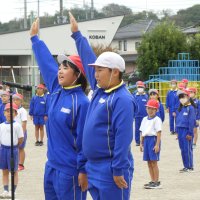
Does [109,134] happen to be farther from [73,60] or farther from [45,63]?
[45,63]

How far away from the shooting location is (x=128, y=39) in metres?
84.4

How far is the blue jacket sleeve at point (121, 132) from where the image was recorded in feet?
19.5

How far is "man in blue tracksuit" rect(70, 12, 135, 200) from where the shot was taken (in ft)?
19.6

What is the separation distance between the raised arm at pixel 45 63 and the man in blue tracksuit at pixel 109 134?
35.9 inches

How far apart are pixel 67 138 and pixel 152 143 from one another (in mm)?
6492

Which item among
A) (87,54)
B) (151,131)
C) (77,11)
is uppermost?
(77,11)

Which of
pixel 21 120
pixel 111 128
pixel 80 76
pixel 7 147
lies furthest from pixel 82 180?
pixel 21 120

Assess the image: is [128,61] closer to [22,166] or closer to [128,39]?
[128,39]

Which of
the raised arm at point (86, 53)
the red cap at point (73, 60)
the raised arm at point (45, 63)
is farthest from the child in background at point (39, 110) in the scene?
the red cap at point (73, 60)

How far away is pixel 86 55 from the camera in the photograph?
7.00 metres

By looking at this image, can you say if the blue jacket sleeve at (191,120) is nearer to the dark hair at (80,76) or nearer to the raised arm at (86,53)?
the raised arm at (86,53)

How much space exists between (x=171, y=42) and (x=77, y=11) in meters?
54.1

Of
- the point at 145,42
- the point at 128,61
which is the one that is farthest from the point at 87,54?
the point at 128,61

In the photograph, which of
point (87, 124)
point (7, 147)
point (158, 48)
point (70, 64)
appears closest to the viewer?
point (87, 124)
